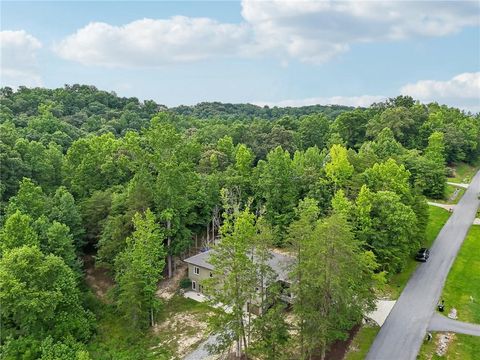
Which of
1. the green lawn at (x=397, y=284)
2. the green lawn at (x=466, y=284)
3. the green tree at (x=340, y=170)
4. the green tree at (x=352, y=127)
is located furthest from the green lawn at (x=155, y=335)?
the green tree at (x=352, y=127)

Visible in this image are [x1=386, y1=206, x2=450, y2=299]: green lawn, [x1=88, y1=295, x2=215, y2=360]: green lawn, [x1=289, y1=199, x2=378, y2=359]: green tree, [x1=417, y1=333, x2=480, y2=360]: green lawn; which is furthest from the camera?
[x1=386, y1=206, x2=450, y2=299]: green lawn

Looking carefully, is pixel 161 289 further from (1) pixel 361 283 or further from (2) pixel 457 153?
(2) pixel 457 153

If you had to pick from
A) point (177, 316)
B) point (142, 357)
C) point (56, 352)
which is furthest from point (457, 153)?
point (56, 352)

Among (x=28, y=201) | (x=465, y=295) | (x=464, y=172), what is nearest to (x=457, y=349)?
(x=465, y=295)

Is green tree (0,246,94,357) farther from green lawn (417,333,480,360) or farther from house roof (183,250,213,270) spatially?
green lawn (417,333,480,360)

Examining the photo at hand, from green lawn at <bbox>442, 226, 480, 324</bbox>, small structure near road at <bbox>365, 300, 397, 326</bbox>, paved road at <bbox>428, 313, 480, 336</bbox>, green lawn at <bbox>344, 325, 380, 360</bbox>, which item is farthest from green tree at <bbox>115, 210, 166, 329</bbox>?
green lawn at <bbox>442, 226, 480, 324</bbox>

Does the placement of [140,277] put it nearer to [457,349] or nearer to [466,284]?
Answer: [457,349]
